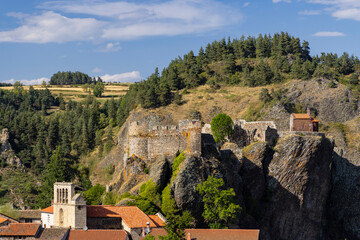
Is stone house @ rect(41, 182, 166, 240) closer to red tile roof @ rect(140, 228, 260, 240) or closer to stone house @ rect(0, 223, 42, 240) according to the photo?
red tile roof @ rect(140, 228, 260, 240)

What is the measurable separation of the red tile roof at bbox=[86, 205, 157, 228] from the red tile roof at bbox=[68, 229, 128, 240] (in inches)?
103

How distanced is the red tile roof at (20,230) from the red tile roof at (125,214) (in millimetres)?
6251

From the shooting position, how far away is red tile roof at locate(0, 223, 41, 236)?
68.2 meters

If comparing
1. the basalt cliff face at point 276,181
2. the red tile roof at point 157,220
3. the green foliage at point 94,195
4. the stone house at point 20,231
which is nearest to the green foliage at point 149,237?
the red tile roof at point 157,220

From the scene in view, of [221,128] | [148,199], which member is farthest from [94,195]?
[221,128]

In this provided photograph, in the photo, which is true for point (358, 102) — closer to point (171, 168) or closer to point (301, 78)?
point (301, 78)

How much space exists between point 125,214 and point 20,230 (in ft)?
38.5

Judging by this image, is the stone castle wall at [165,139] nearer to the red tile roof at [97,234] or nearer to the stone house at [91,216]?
the stone house at [91,216]

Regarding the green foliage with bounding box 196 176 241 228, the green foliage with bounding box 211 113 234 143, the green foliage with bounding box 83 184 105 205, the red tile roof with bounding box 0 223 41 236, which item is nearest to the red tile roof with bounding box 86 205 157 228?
the red tile roof with bounding box 0 223 41 236

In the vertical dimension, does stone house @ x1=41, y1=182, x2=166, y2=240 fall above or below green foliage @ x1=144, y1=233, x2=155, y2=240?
above

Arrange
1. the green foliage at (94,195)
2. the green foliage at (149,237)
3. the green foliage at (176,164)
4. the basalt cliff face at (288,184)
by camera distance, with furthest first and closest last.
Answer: the basalt cliff face at (288,184), the green foliage at (94,195), the green foliage at (176,164), the green foliage at (149,237)

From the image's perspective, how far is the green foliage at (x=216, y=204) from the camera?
7625 cm

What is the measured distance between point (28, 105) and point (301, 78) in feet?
278

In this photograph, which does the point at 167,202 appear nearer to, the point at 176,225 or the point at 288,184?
the point at 176,225
